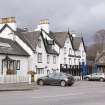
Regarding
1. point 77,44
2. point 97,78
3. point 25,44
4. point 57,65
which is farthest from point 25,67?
point 77,44

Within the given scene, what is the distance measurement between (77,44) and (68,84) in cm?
3310

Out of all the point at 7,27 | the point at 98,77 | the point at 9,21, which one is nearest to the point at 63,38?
the point at 98,77

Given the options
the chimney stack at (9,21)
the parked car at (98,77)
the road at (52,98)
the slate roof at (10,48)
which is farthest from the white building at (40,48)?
the road at (52,98)

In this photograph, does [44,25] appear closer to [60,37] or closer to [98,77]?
[60,37]

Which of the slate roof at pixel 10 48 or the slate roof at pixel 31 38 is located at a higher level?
the slate roof at pixel 31 38

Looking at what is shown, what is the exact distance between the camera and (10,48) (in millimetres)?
56000

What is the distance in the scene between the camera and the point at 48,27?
235 feet

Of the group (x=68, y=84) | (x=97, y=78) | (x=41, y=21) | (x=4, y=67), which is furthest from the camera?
(x=41, y=21)

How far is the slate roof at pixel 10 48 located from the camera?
2105 inches

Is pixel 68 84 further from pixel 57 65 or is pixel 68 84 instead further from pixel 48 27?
pixel 48 27

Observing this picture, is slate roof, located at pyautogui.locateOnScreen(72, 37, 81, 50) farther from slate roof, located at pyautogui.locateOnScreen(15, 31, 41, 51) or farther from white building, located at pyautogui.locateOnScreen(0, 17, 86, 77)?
slate roof, located at pyautogui.locateOnScreen(15, 31, 41, 51)

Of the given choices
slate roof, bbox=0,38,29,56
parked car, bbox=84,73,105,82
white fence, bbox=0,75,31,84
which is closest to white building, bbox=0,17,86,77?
slate roof, bbox=0,38,29,56

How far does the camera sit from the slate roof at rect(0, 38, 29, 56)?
53.5 meters

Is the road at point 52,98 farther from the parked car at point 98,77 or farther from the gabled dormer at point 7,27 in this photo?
the parked car at point 98,77
